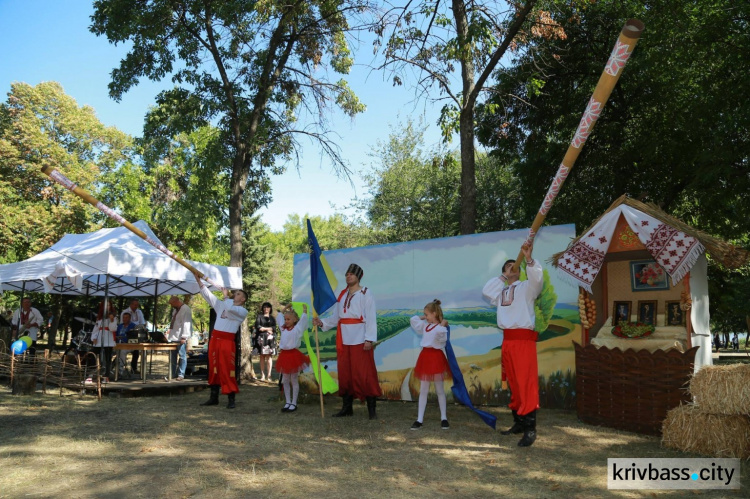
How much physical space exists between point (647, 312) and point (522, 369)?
2.66m

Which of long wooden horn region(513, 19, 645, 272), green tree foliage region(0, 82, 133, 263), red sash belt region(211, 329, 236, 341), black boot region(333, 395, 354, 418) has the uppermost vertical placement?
green tree foliage region(0, 82, 133, 263)

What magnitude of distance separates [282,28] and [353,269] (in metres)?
7.84

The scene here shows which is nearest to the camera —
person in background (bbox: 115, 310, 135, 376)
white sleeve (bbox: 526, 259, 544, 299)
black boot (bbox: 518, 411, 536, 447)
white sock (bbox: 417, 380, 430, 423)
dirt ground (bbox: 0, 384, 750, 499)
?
dirt ground (bbox: 0, 384, 750, 499)

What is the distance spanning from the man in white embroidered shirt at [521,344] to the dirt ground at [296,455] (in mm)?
379

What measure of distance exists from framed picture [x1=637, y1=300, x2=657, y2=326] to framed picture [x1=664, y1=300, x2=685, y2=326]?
141 millimetres

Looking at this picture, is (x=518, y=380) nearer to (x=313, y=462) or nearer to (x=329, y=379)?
(x=313, y=462)

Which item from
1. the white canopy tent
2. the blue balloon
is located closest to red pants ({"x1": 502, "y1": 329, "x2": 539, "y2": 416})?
the white canopy tent

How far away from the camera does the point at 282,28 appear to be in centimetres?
1327

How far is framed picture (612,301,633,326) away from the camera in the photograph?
7850 millimetres

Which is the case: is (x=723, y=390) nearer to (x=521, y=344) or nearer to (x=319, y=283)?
(x=521, y=344)

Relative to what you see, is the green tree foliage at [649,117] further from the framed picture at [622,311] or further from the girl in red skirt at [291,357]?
the girl in red skirt at [291,357]

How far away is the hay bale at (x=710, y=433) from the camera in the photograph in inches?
209

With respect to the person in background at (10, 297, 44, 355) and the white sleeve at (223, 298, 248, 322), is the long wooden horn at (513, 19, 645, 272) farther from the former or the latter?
the person in background at (10, 297, 44, 355)

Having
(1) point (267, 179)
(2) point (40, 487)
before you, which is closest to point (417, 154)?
(1) point (267, 179)
